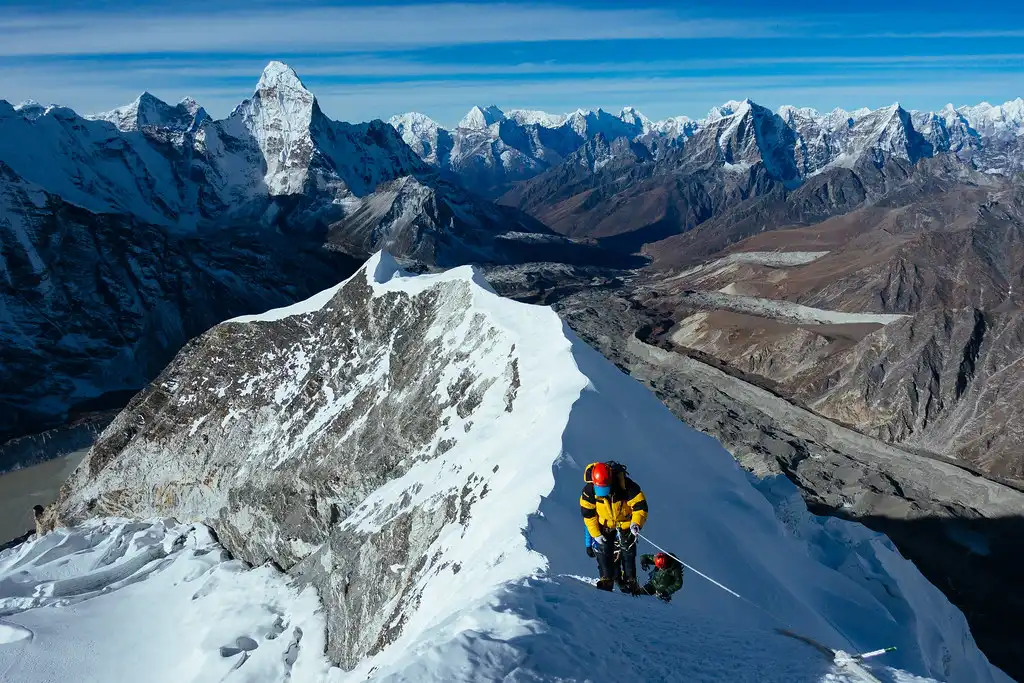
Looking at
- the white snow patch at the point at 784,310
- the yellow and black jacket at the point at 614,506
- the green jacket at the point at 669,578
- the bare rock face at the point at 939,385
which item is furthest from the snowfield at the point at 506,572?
the white snow patch at the point at 784,310

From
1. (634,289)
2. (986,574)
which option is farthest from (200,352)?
(634,289)

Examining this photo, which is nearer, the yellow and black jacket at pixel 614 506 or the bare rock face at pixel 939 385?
the yellow and black jacket at pixel 614 506

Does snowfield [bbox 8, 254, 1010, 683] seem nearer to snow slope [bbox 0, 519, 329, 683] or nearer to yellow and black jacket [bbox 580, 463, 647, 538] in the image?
snow slope [bbox 0, 519, 329, 683]

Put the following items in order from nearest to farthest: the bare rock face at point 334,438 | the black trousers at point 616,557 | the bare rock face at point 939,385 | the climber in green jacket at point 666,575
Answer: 1. the black trousers at point 616,557
2. the climber in green jacket at point 666,575
3. the bare rock face at point 334,438
4. the bare rock face at point 939,385

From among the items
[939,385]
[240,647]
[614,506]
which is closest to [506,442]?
[614,506]

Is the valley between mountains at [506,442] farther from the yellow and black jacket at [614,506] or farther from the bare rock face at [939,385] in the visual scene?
the yellow and black jacket at [614,506]

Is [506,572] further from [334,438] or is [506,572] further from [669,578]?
[334,438]

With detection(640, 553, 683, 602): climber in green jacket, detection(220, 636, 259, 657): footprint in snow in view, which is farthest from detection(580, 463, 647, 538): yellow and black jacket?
detection(220, 636, 259, 657): footprint in snow
